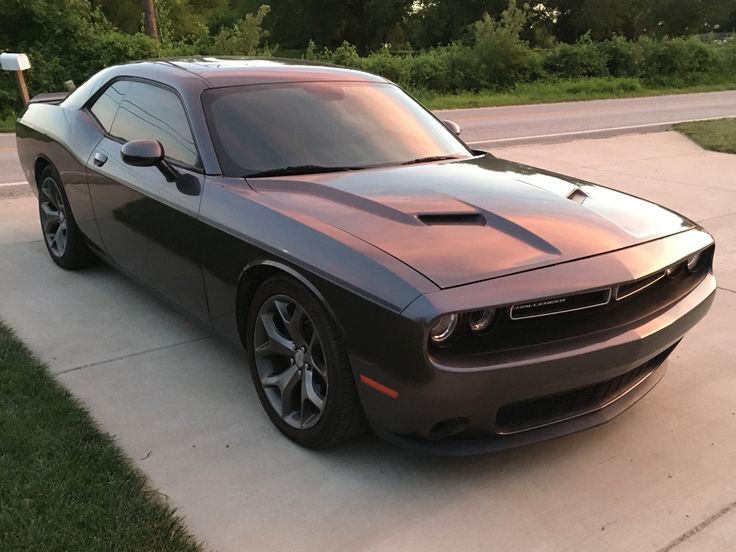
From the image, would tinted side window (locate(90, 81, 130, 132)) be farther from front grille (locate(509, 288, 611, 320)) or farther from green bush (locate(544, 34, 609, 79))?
green bush (locate(544, 34, 609, 79))

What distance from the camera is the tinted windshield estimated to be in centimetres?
354

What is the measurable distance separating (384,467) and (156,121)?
233 cm

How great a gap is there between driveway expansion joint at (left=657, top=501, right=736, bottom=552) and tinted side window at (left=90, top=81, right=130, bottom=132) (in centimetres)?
382

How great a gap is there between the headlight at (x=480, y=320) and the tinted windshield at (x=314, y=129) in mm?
1370

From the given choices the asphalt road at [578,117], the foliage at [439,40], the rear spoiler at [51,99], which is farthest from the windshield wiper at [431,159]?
the foliage at [439,40]

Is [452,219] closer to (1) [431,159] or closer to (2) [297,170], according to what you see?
(2) [297,170]

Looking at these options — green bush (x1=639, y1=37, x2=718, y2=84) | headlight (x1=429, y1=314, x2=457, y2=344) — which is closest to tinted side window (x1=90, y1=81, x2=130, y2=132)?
headlight (x1=429, y1=314, x2=457, y2=344)

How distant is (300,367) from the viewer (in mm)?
2973

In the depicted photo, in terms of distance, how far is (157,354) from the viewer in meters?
3.90

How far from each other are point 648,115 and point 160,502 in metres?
17.3

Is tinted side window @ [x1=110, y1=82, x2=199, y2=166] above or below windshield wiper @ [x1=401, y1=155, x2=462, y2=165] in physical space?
above

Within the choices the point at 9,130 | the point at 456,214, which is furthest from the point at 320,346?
the point at 9,130

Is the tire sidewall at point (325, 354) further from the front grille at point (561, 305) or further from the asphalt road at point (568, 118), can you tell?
the asphalt road at point (568, 118)

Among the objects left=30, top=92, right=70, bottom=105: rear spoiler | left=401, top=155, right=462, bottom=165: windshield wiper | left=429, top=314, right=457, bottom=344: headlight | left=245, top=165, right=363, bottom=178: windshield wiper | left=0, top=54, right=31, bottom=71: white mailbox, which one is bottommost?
left=429, top=314, right=457, bottom=344: headlight
